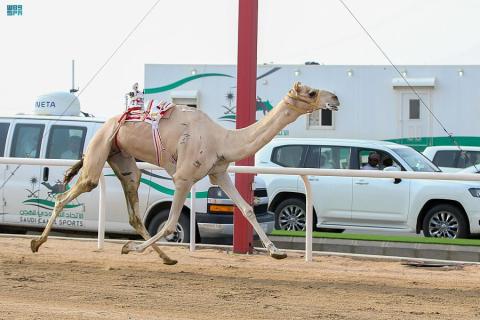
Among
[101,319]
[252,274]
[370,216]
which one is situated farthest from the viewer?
[370,216]

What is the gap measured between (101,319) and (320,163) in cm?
1066

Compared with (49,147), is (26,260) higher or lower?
lower

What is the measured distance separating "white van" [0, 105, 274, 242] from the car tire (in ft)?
11.1

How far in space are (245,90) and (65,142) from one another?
3.77 metres

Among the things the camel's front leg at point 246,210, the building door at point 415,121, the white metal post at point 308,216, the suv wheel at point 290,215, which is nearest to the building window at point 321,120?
the building door at point 415,121

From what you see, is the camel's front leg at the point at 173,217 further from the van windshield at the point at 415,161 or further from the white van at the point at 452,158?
the white van at the point at 452,158

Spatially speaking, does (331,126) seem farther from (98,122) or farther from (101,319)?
(101,319)

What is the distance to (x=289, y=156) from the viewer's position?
1795cm

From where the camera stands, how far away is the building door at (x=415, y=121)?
75.6 feet

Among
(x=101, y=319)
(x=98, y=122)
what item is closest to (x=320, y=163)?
(x=98, y=122)

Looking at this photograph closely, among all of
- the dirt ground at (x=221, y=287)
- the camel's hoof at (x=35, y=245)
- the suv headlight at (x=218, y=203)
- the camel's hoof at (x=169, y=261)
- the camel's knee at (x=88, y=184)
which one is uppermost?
the camel's knee at (x=88, y=184)

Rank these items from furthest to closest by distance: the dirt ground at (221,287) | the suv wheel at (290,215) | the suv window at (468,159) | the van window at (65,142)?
1. the suv window at (468,159)
2. the suv wheel at (290,215)
3. the van window at (65,142)
4. the dirt ground at (221,287)

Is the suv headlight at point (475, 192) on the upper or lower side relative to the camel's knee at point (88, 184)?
lower

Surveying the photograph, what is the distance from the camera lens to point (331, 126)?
923 inches
